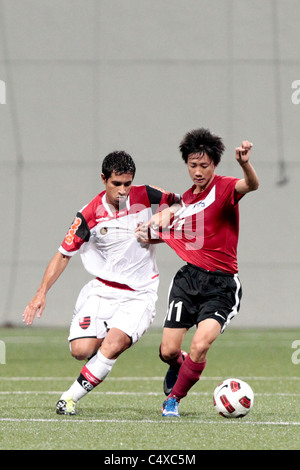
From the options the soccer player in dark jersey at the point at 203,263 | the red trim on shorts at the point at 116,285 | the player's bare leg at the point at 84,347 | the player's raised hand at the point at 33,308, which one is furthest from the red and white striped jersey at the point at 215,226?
the player's raised hand at the point at 33,308

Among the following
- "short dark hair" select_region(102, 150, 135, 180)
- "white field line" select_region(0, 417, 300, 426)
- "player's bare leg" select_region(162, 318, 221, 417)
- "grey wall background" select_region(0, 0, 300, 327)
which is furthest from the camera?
"grey wall background" select_region(0, 0, 300, 327)

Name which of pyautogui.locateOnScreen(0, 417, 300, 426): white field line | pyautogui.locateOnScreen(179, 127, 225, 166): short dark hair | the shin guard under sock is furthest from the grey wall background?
pyautogui.locateOnScreen(0, 417, 300, 426): white field line

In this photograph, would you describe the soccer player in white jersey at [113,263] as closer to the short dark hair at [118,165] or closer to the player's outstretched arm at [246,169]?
the short dark hair at [118,165]

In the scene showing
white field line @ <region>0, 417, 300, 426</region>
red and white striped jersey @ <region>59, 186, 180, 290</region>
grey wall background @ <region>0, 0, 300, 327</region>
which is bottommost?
white field line @ <region>0, 417, 300, 426</region>

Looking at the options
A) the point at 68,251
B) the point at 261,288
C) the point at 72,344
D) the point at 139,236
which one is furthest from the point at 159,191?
the point at 261,288

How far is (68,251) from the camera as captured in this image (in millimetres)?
6453

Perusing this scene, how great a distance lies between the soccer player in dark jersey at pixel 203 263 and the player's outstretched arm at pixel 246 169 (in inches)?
0.7

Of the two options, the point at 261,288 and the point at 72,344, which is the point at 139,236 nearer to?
the point at 72,344

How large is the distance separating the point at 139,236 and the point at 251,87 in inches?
385

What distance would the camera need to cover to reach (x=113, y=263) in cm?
684

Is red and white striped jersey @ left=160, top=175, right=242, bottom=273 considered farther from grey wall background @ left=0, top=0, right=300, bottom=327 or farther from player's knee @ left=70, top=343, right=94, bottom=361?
grey wall background @ left=0, top=0, right=300, bottom=327

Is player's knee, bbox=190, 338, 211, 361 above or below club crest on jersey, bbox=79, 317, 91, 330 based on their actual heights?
below

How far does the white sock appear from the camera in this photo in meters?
6.12

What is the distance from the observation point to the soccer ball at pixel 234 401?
5773 mm
